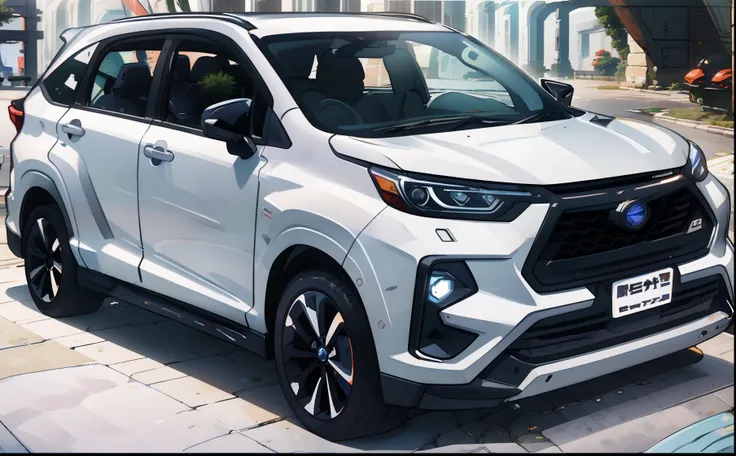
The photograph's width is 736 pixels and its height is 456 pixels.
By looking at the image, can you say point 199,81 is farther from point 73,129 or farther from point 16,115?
point 16,115

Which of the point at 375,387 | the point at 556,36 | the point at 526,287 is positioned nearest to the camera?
the point at 526,287

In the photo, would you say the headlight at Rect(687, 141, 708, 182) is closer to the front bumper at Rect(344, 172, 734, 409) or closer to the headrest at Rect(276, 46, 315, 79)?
the front bumper at Rect(344, 172, 734, 409)

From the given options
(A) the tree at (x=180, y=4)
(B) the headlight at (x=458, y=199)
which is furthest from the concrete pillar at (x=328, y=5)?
(B) the headlight at (x=458, y=199)

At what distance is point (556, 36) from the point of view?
35.2 feet

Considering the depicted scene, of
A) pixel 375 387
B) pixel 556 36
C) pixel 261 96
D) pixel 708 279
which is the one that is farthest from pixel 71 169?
pixel 556 36

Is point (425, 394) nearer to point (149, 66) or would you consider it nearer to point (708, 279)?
point (708, 279)

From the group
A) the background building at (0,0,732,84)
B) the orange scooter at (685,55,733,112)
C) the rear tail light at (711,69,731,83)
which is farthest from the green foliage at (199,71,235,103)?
the rear tail light at (711,69,731,83)

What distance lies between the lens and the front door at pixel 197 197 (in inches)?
177

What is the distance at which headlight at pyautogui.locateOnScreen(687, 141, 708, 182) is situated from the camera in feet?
13.9

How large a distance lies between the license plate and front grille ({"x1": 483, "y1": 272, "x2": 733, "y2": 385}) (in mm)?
30

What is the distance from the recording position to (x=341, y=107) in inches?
176

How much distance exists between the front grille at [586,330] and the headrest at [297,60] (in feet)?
5.44

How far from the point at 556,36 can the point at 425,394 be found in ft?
25.2

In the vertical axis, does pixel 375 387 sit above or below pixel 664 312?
below
